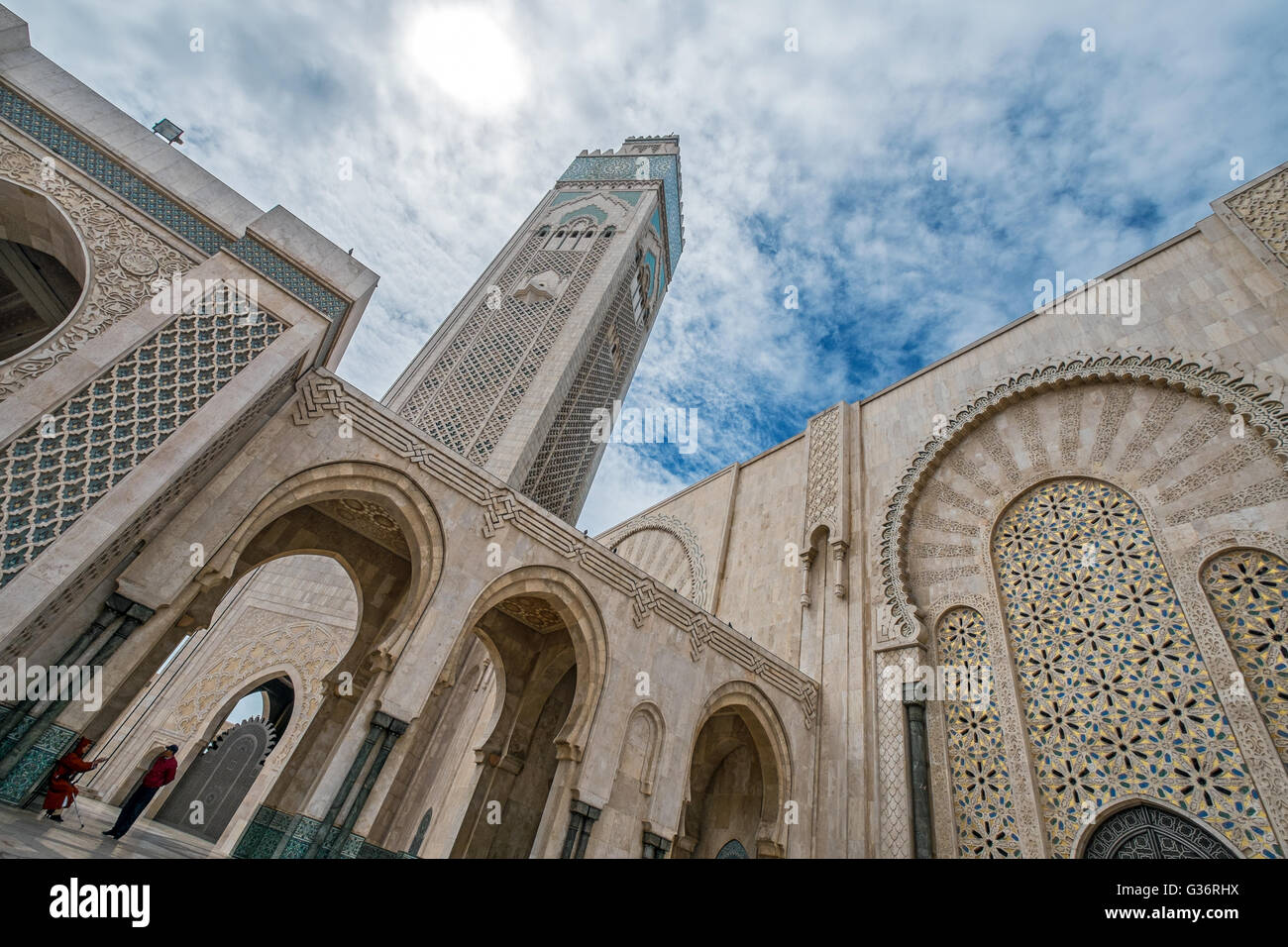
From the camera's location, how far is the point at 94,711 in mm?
3416

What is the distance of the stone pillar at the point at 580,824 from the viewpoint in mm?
4648

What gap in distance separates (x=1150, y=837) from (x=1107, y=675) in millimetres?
1204

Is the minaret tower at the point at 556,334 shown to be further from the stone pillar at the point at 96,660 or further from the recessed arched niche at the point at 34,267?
the stone pillar at the point at 96,660

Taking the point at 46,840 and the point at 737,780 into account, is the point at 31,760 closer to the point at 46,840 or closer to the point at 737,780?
the point at 46,840

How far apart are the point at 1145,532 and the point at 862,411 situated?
3.84 m

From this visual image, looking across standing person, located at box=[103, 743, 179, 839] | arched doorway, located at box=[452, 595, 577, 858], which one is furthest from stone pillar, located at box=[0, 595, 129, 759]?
arched doorway, located at box=[452, 595, 577, 858]

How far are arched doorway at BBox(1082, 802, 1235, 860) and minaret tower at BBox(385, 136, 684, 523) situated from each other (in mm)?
6502

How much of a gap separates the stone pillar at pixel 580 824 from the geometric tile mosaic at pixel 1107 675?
145 inches

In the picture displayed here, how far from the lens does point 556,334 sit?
370 inches

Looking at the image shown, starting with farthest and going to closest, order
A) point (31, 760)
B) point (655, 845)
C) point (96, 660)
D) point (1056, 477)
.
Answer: point (1056, 477) < point (655, 845) < point (96, 660) < point (31, 760)

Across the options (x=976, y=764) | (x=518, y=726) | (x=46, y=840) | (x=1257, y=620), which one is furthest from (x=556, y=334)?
(x=1257, y=620)

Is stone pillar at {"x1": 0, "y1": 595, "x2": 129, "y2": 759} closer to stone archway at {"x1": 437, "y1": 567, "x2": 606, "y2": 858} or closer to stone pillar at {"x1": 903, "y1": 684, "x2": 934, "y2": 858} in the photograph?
stone archway at {"x1": 437, "y1": 567, "x2": 606, "y2": 858}

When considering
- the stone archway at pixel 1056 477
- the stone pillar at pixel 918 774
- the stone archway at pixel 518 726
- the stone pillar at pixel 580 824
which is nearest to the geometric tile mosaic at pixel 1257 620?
the stone archway at pixel 1056 477
